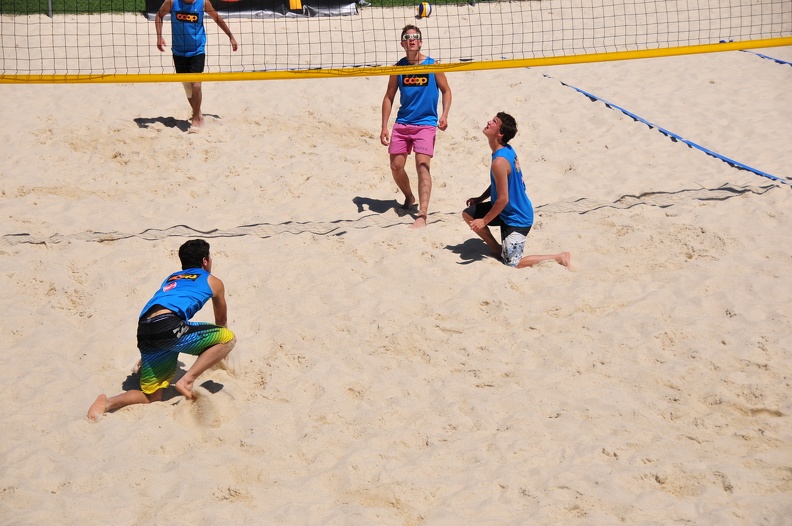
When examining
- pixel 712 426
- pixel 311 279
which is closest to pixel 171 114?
pixel 311 279

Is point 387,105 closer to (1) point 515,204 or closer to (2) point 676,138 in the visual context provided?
(1) point 515,204

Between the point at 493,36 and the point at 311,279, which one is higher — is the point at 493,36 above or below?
above

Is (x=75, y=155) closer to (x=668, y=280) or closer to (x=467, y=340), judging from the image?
(x=467, y=340)

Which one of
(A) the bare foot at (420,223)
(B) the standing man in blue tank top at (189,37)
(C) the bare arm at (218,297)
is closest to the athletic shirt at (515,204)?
(A) the bare foot at (420,223)

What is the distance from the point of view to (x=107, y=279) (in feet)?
19.5

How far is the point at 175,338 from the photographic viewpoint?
4.62 meters

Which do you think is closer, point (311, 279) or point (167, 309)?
point (167, 309)

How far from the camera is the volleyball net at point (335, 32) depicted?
10.0m

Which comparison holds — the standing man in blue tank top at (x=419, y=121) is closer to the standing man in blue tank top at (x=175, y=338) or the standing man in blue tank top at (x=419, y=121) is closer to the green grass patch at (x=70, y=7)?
the standing man in blue tank top at (x=175, y=338)

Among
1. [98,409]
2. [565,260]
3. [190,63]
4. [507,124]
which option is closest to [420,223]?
[507,124]

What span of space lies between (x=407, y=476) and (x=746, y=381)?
196 centimetres

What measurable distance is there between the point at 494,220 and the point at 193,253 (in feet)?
7.49

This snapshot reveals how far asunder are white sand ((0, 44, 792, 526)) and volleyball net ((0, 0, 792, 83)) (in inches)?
39.2

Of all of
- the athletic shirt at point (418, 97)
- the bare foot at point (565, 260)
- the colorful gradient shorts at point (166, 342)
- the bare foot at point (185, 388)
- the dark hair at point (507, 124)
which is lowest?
the bare foot at point (185, 388)
